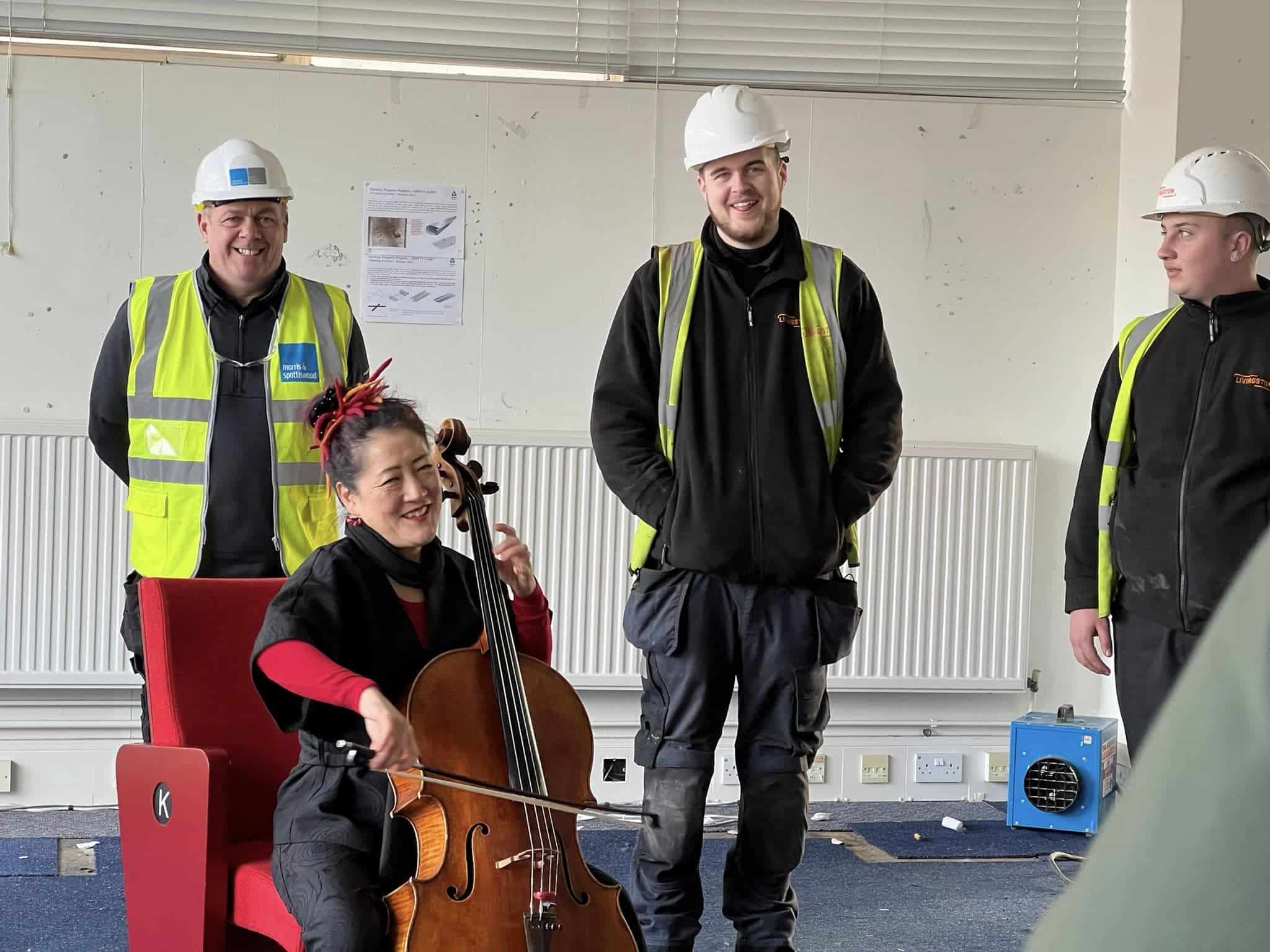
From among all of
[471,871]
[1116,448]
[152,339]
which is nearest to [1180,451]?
[1116,448]

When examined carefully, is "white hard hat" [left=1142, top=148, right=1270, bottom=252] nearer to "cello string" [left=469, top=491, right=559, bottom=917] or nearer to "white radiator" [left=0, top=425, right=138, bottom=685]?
"cello string" [left=469, top=491, right=559, bottom=917]

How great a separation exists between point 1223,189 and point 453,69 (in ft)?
7.57

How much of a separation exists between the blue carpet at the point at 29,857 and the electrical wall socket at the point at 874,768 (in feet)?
7.59

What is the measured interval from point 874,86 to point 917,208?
399 millimetres

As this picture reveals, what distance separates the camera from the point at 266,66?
412 centimetres

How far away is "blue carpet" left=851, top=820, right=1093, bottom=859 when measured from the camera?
392 cm

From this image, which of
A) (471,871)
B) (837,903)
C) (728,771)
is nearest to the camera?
(471,871)

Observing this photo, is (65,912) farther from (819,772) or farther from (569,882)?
(819,772)

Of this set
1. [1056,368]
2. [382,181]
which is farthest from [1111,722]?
[382,181]

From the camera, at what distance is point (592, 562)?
4195 millimetres

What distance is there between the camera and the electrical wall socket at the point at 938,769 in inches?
174

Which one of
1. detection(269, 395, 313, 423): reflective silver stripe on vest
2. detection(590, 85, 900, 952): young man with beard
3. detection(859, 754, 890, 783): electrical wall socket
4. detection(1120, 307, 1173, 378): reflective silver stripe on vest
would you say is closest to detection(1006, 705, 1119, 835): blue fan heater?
detection(859, 754, 890, 783): electrical wall socket

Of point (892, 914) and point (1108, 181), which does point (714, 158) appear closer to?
point (892, 914)

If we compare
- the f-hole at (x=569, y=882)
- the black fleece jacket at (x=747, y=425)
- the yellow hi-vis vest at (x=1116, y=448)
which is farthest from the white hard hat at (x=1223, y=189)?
the f-hole at (x=569, y=882)
